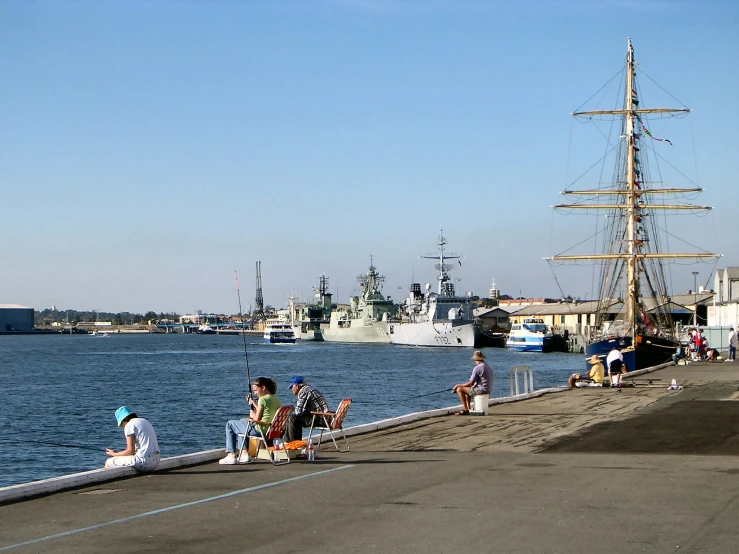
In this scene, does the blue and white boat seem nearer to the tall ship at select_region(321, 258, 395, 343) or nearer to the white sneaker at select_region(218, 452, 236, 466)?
the tall ship at select_region(321, 258, 395, 343)

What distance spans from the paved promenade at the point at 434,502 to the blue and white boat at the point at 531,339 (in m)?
91.2

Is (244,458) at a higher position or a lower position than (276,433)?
lower

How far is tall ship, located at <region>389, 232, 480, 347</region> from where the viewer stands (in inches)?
4766

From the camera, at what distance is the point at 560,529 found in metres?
8.69

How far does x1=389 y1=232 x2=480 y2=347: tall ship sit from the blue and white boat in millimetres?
8798

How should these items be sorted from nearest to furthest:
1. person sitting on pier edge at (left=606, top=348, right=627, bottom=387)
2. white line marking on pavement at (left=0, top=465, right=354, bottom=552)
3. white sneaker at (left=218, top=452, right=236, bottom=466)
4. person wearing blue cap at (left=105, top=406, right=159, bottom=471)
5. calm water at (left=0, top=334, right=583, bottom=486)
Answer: white line marking on pavement at (left=0, top=465, right=354, bottom=552) < person wearing blue cap at (left=105, top=406, right=159, bottom=471) < white sneaker at (left=218, top=452, right=236, bottom=466) < calm water at (left=0, top=334, right=583, bottom=486) < person sitting on pier edge at (left=606, top=348, right=627, bottom=387)

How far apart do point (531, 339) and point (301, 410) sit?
95.2m

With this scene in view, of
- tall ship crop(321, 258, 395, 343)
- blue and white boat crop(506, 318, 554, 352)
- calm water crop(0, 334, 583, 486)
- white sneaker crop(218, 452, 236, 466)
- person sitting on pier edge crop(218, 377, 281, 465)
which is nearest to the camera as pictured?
white sneaker crop(218, 452, 236, 466)

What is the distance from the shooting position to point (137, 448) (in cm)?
1260

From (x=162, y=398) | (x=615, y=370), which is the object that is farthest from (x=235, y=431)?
(x=162, y=398)

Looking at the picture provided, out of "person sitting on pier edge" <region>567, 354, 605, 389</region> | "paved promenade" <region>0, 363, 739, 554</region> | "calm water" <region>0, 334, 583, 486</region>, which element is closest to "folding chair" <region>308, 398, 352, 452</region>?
"paved promenade" <region>0, 363, 739, 554</region>

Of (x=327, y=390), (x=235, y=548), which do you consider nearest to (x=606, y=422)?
(x=235, y=548)

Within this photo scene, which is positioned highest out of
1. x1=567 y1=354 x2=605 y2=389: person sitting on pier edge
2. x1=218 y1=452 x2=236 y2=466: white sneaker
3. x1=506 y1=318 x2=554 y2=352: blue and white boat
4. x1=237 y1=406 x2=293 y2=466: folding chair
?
x1=237 y1=406 x2=293 y2=466: folding chair

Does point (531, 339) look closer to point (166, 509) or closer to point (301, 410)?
point (301, 410)
